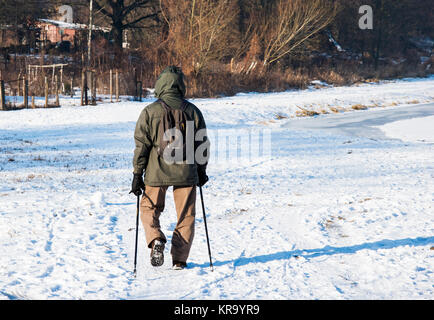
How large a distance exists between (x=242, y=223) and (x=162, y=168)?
2374 mm

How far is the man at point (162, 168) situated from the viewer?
4512mm

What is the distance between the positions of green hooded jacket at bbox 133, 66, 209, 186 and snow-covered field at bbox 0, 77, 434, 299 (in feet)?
3.03

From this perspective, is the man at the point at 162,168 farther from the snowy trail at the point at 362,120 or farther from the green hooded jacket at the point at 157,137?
the snowy trail at the point at 362,120

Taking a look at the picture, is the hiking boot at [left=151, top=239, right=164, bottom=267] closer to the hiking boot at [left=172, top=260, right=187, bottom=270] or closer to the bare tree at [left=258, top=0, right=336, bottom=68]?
the hiking boot at [left=172, top=260, right=187, bottom=270]

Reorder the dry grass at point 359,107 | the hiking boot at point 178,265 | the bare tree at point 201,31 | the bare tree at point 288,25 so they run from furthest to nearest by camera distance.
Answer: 1. the bare tree at point 288,25
2. the bare tree at point 201,31
3. the dry grass at point 359,107
4. the hiking boot at point 178,265

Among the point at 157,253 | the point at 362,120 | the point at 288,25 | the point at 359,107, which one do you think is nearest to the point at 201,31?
the point at 288,25

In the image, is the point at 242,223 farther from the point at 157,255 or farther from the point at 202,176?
the point at 157,255

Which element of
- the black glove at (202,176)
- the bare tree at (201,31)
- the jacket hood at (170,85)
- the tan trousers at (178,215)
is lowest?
the tan trousers at (178,215)

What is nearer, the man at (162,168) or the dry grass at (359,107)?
the man at (162,168)

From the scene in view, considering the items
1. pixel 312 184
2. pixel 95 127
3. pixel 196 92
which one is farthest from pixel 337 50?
pixel 312 184

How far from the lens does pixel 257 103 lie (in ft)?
74.7

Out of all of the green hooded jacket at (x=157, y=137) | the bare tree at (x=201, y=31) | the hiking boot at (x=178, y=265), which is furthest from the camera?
the bare tree at (x=201, y=31)

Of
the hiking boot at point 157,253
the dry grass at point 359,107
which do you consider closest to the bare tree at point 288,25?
the dry grass at point 359,107
